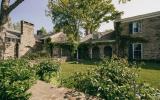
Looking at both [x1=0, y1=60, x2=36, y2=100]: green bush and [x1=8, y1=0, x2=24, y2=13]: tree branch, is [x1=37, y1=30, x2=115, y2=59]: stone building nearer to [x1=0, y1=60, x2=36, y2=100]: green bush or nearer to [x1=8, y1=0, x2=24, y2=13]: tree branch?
[x1=8, y1=0, x2=24, y2=13]: tree branch

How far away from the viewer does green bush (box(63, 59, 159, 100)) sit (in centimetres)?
688

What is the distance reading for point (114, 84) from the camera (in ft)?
24.3

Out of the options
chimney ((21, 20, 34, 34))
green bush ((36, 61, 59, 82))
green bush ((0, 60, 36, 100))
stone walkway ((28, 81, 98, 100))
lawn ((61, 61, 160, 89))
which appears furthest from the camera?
chimney ((21, 20, 34, 34))

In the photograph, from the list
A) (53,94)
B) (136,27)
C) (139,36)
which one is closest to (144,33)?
(139,36)

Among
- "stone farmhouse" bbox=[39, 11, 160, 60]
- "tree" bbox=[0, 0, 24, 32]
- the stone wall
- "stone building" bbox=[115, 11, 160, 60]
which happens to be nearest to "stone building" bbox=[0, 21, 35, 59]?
"stone farmhouse" bbox=[39, 11, 160, 60]

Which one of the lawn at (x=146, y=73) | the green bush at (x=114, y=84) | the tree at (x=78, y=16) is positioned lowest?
A: the lawn at (x=146, y=73)

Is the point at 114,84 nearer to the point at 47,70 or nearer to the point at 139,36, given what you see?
the point at 47,70

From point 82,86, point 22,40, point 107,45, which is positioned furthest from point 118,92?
point 22,40

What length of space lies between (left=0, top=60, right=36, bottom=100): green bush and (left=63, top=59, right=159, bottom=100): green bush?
186 cm

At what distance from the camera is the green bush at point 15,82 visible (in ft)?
29.0

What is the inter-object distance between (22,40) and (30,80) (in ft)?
102

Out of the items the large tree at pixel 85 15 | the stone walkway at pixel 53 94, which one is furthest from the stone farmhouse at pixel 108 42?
the stone walkway at pixel 53 94

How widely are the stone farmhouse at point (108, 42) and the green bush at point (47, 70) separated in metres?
12.3

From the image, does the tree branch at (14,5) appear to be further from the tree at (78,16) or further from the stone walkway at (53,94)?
the tree at (78,16)
